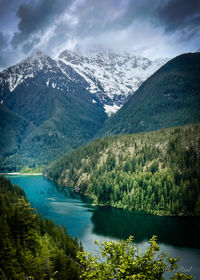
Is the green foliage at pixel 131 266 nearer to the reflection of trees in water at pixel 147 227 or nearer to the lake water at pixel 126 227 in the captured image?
the lake water at pixel 126 227

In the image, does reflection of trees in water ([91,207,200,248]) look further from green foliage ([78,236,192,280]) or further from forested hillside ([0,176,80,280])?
green foliage ([78,236,192,280])

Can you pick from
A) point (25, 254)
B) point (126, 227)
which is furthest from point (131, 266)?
point (126, 227)

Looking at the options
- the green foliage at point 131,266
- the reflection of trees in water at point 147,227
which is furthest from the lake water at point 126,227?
the green foliage at point 131,266

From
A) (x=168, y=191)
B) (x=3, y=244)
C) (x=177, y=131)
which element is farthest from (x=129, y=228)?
(x=177, y=131)

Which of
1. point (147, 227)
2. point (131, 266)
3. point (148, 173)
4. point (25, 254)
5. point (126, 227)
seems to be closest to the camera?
point (131, 266)

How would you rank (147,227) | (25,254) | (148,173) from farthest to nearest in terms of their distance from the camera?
(148,173)
(147,227)
(25,254)

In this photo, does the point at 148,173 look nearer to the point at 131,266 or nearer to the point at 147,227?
the point at 147,227

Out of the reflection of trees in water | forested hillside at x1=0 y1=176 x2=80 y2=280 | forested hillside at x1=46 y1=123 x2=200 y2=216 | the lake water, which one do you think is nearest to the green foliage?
forested hillside at x1=0 y1=176 x2=80 y2=280

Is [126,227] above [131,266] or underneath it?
underneath
